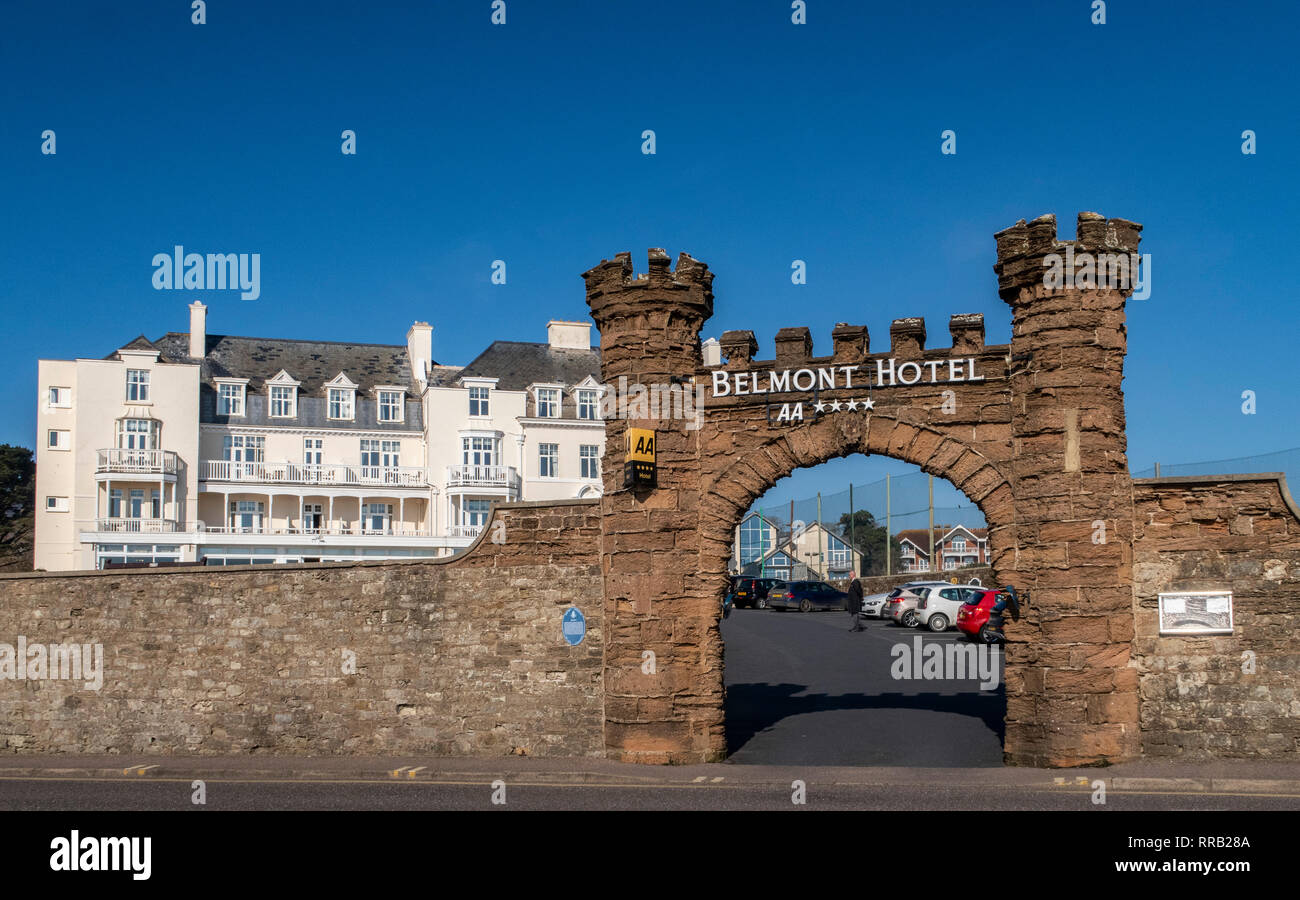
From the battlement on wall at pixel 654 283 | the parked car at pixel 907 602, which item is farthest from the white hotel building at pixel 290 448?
the battlement on wall at pixel 654 283

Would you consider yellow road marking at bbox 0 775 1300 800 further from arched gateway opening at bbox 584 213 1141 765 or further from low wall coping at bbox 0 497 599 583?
low wall coping at bbox 0 497 599 583

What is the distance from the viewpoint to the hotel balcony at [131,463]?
5475cm

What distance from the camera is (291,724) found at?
16219 millimetres

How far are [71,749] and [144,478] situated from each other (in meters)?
41.1

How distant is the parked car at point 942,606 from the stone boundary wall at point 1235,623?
2139 centimetres

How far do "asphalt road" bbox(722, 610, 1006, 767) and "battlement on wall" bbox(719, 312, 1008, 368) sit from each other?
5091 mm

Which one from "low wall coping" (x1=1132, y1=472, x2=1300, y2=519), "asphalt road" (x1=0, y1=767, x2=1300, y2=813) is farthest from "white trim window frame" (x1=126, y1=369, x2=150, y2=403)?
"low wall coping" (x1=1132, y1=472, x2=1300, y2=519)

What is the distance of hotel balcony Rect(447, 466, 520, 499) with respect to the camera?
57281 millimetres

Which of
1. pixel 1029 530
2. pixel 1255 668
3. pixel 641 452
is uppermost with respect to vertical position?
pixel 641 452

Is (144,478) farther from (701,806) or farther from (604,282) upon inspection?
(701,806)

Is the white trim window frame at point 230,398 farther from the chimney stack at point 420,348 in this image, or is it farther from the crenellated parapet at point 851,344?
the crenellated parapet at point 851,344

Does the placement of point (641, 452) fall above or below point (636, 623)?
above

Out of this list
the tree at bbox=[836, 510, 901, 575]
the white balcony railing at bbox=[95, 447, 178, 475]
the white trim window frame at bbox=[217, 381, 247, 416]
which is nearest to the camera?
the tree at bbox=[836, 510, 901, 575]
